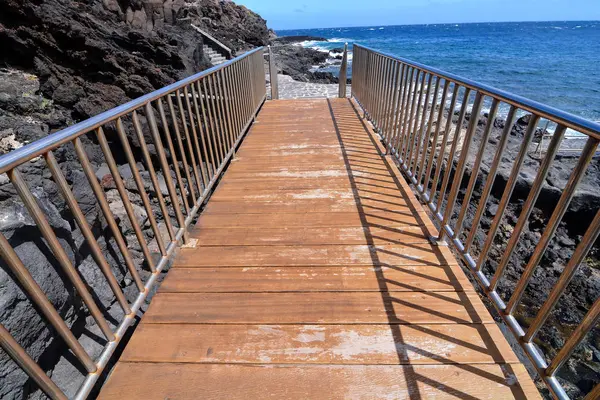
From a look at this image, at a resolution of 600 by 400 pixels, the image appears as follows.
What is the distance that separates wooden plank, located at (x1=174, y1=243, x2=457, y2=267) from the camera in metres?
2.43

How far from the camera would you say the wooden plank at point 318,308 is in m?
1.96

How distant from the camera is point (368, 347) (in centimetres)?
179

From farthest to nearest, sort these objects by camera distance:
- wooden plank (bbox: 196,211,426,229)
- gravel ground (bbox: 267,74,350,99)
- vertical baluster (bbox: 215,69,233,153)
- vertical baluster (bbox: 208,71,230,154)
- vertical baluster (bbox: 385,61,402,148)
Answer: gravel ground (bbox: 267,74,350,99) → vertical baluster (bbox: 385,61,402,148) → vertical baluster (bbox: 215,69,233,153) → vertical baluster (bbox: 208,71,230,154) → wooden plank (bbox: 196,211,426,229)

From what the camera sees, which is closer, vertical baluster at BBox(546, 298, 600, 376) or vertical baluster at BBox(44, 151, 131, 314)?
vertical baluster at BBox(546, 298, 600, 376)

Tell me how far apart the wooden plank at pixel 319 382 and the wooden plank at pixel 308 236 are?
43.0 inches

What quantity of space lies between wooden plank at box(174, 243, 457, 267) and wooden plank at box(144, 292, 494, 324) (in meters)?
0.32

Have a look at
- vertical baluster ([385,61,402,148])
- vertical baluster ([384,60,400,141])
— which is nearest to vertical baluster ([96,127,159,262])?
vertical baluster ([385,61,402,148])

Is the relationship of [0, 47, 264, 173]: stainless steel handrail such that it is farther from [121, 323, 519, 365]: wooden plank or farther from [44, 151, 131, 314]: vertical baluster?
[121, 323, 519, 365]: wooden plank

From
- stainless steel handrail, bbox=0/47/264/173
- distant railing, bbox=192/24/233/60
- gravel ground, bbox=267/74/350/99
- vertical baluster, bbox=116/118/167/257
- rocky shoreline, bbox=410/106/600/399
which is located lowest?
rocky shoreline, bbox=410/106/600/399

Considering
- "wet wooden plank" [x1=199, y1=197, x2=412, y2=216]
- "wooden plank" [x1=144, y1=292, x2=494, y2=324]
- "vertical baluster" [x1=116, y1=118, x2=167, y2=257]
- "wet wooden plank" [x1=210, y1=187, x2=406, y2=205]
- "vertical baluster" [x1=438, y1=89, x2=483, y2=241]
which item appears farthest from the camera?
"wet wooden plank" [x1=210, y1=187, x2=406, y2=205]

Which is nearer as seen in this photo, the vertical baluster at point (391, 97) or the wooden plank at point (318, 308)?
the wooden plank at point (318, 308)

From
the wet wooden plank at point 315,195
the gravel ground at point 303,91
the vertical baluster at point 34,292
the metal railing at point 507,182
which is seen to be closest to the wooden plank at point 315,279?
the metal railing at point 507,182

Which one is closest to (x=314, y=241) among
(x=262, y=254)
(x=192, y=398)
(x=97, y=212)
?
(x=262, y=254)

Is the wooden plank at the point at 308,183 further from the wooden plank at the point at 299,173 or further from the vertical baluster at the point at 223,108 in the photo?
the vertical baluster at the point at 223,108
